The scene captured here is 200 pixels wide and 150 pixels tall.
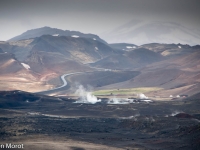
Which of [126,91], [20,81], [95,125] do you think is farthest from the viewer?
[20,81]

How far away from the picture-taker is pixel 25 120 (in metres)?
80.6

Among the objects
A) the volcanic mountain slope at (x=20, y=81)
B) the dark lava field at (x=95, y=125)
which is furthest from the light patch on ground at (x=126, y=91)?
the dark lava field at (x=95, y=125)

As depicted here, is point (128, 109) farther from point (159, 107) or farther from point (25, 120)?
point (25, 120)

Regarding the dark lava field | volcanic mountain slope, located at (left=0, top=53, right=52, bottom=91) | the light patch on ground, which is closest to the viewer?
the dark lava field

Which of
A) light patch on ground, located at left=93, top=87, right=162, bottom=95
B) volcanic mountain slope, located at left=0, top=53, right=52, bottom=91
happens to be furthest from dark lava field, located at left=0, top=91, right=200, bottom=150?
volcanic mountain slope, located at left=0, top=53, right=52, bottom=91

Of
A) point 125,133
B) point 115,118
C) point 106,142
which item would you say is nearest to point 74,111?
point 115,118

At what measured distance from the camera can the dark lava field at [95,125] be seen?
2395 inches

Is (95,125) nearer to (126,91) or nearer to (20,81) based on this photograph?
(126,91)

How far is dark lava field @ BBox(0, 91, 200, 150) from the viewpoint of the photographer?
60.8m

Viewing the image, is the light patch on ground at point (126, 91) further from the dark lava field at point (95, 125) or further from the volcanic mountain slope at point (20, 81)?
the dark lava field at point (95, 125)

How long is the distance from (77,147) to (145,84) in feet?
449

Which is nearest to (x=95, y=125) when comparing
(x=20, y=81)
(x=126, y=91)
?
(x=126, y=91)

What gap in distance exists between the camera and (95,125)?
261 feet

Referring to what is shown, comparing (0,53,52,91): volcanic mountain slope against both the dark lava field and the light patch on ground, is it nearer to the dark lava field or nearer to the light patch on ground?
the light patch on ground
